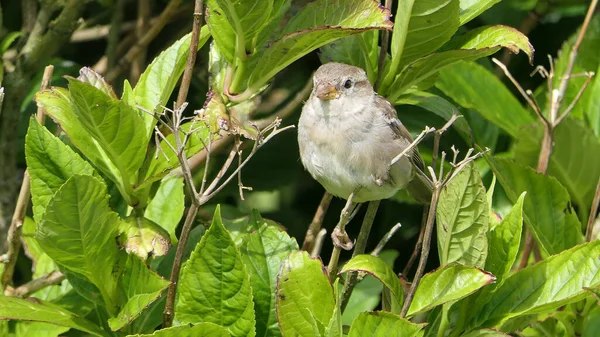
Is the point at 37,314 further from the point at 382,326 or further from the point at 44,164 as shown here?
the point at 382,326

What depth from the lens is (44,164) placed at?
1877 millimetres

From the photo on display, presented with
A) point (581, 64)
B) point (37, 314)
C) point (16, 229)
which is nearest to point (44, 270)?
point (16, 229)

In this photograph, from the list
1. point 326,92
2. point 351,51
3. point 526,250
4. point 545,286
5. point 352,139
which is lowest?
point 526,250

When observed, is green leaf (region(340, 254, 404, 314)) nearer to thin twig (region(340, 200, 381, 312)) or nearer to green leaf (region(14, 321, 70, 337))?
thin twig (region(340, 200, 381, 312))

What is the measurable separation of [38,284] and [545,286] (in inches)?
46.3

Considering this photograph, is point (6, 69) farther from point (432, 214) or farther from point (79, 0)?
point (432, 214)

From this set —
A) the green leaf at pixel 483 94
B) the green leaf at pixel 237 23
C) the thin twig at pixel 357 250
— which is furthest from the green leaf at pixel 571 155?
the green leaf at pixel 237 23

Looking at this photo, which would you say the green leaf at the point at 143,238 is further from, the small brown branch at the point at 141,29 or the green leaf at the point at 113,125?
the small brown branch at the point at 141,29

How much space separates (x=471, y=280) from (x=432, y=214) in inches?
7.2

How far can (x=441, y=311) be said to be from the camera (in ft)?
6.12

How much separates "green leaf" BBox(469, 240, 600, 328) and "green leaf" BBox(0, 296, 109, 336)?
806 millimetres

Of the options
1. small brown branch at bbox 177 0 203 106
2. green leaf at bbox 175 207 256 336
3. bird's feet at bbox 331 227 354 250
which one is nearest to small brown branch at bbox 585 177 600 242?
→ bird's feet at bbox 331 227 354 250

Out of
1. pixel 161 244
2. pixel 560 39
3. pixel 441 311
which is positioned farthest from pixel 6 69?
pixel 560 39

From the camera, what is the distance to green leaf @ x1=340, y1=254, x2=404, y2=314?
5.48ft
